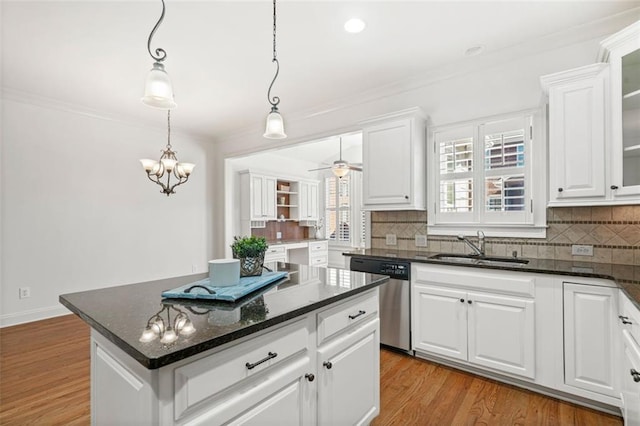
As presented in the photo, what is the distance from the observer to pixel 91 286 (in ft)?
14.2

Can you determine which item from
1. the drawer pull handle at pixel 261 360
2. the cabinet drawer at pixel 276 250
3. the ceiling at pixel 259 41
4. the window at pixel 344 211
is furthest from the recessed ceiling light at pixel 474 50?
the window at pixel 344 211

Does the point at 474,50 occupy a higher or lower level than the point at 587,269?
higher

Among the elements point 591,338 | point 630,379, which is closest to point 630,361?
point 630,379

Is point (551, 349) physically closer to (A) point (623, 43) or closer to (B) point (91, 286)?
(A) point (623, 43)

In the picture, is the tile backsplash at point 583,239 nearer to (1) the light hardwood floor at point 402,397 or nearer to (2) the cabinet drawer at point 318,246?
(1) the light hardwood floor at point 402,397

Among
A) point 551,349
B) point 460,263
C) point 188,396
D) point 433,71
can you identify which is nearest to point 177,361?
point 188,396

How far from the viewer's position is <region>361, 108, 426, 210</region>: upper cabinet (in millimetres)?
3039

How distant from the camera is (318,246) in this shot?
23.0ft

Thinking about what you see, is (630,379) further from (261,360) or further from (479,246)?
(261,360)

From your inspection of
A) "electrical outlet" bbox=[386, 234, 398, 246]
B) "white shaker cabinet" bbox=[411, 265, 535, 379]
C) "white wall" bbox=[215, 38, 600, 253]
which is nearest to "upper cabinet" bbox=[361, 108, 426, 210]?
"white wall" bbox=[215, 38, 600, 253]

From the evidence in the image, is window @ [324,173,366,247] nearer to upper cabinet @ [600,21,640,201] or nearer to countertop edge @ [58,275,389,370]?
upper cabinet @ [600,21,640,201]

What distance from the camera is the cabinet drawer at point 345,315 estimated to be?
1.42m

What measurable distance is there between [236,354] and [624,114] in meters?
2.70

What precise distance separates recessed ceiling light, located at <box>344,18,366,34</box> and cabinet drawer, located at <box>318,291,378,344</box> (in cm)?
200
